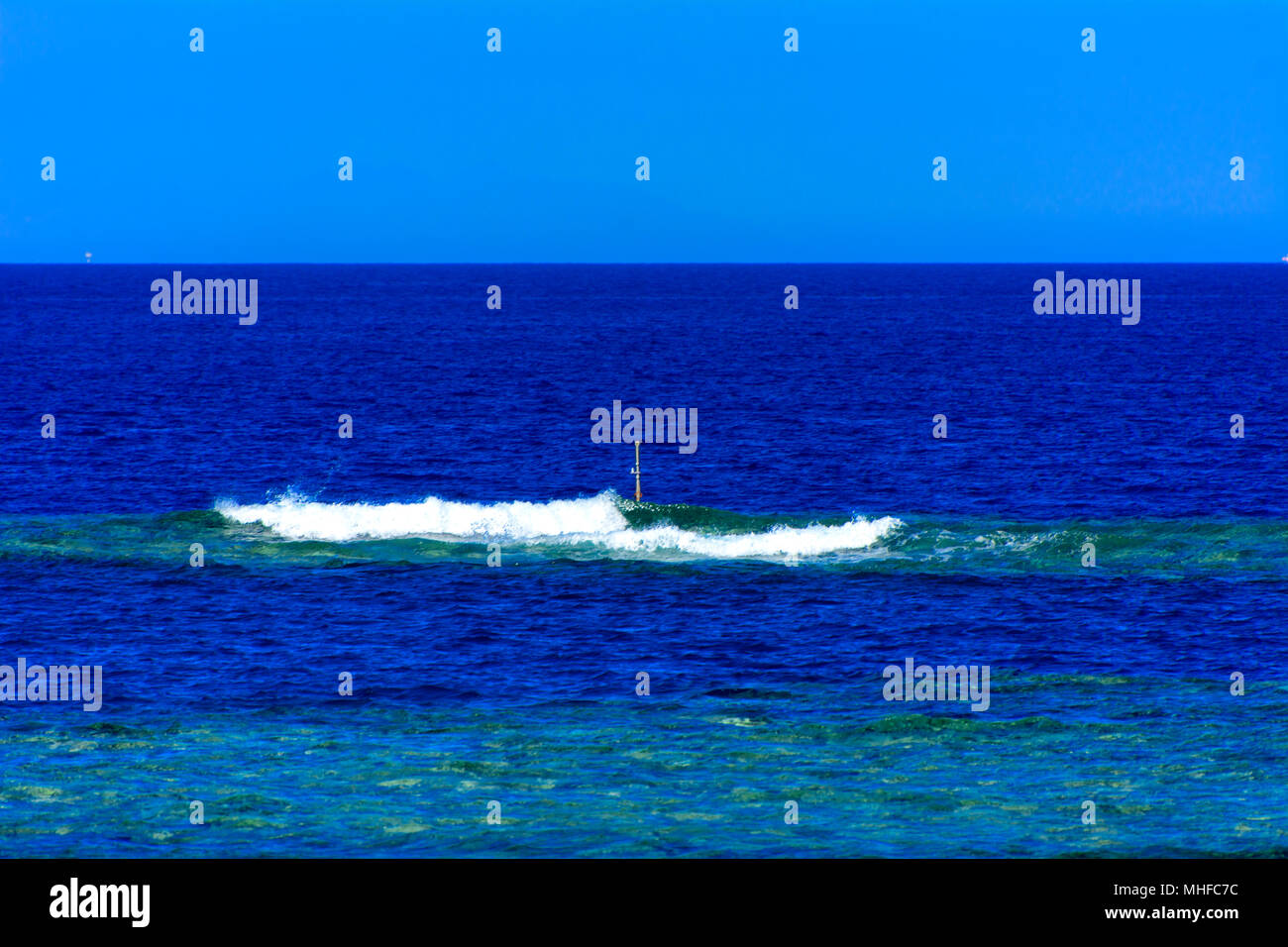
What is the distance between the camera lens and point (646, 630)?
4472cm

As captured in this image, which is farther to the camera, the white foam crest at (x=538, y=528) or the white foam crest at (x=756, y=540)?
the white foam crest at (x=538, y=528)

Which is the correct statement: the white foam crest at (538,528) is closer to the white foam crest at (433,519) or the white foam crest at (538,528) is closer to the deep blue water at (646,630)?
the white foam crest at (433,519)

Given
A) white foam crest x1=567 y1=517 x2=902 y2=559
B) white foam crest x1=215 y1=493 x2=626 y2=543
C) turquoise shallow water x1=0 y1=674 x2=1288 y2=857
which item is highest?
white foam crest x1=215 y1=493 x2=626 y2=543

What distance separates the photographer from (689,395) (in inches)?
4616

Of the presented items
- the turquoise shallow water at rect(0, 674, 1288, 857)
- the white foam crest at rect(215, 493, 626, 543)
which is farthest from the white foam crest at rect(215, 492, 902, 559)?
the turquoise shallow water at rect(0, 674, 1288, 857)

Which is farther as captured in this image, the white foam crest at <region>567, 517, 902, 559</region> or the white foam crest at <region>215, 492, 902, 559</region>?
the white foam crest at <region>215, 492, 902, 559</region>

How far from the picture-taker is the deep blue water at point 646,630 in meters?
28.8

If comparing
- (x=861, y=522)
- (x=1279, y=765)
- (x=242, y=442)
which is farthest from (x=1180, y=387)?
(x=1279, y=765)

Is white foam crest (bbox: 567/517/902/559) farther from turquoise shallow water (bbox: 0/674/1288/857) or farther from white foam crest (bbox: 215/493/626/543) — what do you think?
turquoise shallow water (bbox: 0/674/1288/857)

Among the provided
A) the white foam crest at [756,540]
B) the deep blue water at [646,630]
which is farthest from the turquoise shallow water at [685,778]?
the white foam crest at [756,540]

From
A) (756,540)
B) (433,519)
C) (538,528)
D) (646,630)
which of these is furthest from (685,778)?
(433,519)

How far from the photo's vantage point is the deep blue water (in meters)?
28.8

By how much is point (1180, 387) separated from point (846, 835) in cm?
10031
